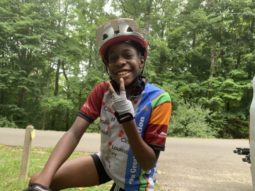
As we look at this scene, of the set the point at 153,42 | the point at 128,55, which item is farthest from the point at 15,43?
the point at 128,55

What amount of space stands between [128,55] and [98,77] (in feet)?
61.4

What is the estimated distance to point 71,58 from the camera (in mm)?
22391

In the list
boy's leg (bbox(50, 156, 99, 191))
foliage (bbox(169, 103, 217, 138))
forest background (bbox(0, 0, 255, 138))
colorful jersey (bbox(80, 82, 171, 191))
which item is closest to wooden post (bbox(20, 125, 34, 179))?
boy's leg (bbox(50, 156, 99, 191))

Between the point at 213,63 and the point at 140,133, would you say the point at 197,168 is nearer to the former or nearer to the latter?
the point at 140,133

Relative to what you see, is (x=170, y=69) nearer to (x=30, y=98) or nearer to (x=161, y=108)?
(x=30, y=98)

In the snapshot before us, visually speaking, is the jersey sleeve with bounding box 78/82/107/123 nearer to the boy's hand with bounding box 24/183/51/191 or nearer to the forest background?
the boy's hand with bounding box 24/183/51/191

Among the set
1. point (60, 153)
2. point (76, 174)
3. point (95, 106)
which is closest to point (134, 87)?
point (95, 106)


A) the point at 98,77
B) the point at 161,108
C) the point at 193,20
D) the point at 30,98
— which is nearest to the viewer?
the point at 161,108

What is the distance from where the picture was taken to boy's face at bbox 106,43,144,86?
6.21ft

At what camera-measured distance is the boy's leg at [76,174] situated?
6.95ft

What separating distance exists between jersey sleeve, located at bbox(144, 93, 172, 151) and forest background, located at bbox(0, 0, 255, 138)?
18.1m

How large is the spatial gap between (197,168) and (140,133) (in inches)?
230

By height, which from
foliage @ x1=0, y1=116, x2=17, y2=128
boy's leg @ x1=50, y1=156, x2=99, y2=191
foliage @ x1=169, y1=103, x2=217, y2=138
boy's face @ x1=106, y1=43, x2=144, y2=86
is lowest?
foliage @ x1=0, y1=116, x2=17, y2=128

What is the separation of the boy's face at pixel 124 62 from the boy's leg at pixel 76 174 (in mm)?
589
